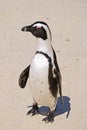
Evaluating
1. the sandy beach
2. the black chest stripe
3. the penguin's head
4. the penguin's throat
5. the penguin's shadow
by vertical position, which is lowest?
the penguin's shadow

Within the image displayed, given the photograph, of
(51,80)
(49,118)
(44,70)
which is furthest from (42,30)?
(49,118)

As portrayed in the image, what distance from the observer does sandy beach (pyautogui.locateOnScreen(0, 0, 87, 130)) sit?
13.8 ft

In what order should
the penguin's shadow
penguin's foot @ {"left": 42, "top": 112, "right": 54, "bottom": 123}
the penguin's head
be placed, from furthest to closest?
the penguin's shadow, penguin's foot @ {"left": 42, "top": 112, "right": 54, "bottom": 123}, the penguin's head

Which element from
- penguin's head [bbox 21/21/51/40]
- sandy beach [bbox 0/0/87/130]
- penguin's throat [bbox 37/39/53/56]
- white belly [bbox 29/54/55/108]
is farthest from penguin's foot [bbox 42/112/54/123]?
penguin's head [bbox 21/21/51/40]

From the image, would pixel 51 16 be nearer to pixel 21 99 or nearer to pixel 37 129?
pixel 21 99

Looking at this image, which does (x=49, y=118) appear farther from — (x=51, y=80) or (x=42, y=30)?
(x=42, y=30)

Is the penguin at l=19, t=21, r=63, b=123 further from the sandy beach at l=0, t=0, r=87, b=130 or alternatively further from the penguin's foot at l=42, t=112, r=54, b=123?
the sandy beach at l=0, t=0, r=87, b=130

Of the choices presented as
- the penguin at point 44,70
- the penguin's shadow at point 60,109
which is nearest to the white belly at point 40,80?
the penguin at point 44,70

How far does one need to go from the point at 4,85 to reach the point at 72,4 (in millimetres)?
3276

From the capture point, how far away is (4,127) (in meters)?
4.03

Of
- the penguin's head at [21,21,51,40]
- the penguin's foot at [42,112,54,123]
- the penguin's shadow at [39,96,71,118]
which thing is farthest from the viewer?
the penguin's shadow at [39,96,71,118]

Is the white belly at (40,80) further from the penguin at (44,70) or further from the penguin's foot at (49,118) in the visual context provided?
the penguin's foot at (49,118)

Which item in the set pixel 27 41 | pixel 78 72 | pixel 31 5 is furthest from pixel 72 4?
pixel 78 72

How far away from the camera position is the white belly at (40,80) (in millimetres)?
3871
